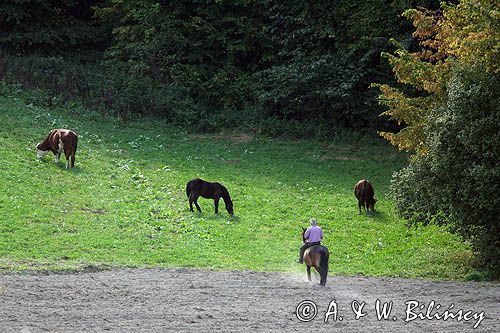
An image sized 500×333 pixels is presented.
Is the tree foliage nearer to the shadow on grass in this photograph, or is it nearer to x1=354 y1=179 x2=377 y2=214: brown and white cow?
x1=354 y1=179 x2=377 y2=214: brown and white cow

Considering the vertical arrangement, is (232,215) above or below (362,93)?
below

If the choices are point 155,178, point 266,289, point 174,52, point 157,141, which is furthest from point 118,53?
point 266,289

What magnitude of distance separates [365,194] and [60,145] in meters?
11.0

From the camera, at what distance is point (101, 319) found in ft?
50.5

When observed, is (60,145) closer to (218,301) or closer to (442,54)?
(442,54)

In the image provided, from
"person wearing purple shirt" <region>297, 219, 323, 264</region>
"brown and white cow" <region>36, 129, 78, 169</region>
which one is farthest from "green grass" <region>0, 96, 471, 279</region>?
"person wearing purple shirt" <region>297, 219, 323, 264</region>

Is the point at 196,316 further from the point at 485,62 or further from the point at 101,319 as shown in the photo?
the point at 485,62

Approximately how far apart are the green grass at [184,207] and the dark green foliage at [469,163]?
4.42ft

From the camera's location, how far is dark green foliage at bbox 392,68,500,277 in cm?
2214

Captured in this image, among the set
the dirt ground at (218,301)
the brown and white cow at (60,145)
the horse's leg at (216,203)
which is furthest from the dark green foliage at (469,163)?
the brown and white cow at (60,145)

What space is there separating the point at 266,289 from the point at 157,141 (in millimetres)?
21138

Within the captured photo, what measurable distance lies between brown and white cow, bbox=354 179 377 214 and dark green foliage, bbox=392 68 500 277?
513 cm

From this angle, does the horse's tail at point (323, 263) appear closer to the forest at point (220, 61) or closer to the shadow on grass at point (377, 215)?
the shadow on grass at point (377, 215)

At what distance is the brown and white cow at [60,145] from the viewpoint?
31.0m
